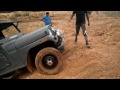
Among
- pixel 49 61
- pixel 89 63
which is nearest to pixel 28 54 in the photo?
pixel 49 61

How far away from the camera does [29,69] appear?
660 cm

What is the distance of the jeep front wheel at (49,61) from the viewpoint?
6.37 metres

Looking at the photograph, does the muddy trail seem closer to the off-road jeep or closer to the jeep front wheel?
the jeep front wheel

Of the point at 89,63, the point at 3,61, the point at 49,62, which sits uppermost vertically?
the point at 3,61

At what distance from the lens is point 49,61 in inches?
252

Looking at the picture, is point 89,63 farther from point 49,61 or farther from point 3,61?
point 3,61

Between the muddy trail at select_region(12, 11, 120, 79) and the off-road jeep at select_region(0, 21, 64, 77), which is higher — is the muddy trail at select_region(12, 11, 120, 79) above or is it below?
below

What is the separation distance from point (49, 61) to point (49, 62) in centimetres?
3

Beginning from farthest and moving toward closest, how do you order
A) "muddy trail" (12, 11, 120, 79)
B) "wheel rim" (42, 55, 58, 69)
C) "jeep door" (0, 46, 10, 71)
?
"wheel rim" (42, 55, 58, 69), "jeep door" (0, 46, 10, 71), "muddy trail" (12, 11, 120, 79)

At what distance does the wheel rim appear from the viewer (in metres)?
6.43

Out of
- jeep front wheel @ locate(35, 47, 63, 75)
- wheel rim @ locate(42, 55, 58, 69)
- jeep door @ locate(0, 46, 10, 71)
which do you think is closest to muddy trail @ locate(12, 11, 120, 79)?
jeep front wheel @ locate(35, 47, 63, 75)

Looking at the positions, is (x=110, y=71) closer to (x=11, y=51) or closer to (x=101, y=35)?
(x=11, y=51)
